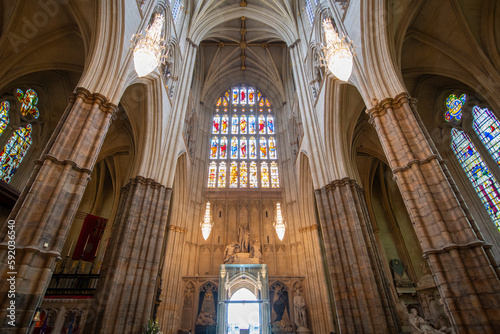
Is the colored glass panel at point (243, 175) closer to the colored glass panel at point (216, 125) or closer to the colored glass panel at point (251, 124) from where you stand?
the colored glass panel at point (251, 124)

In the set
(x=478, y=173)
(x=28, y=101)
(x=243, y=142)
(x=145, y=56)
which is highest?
(x=243, y=142)

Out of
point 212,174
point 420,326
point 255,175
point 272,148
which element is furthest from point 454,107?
point 212,174

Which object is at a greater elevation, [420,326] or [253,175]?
[253,175]

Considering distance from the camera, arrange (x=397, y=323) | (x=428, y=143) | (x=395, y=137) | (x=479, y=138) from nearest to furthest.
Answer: (x=428, y=143)
(x=395, y=137)
(x=397, y=323)
(x=479, y=138)

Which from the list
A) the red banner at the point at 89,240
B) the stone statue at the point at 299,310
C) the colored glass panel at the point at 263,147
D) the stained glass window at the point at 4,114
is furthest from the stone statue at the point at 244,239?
the stained glass window at the point at 4,114

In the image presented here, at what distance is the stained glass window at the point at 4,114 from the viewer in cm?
1253

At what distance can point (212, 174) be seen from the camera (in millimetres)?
22297

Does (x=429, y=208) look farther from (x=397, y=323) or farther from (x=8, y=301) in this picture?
(x=8, y=301)

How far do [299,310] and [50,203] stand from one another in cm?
1469

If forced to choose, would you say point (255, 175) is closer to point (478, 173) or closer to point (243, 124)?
point (243, 124)

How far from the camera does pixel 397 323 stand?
31.1 ft

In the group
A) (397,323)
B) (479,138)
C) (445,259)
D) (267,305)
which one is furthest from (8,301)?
(479,138)

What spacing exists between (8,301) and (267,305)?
44.0 feet

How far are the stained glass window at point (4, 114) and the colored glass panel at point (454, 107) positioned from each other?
22612 millimetres
